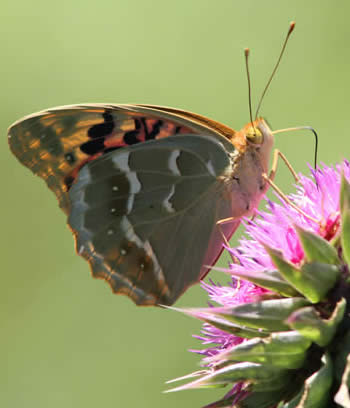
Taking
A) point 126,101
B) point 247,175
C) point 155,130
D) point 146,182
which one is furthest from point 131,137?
point 126,101

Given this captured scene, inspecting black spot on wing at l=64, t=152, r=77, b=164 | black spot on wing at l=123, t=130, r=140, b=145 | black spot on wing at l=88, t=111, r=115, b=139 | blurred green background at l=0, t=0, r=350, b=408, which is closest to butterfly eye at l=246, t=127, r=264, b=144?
black spot on wing at l=123, t=130, r=140, b=145

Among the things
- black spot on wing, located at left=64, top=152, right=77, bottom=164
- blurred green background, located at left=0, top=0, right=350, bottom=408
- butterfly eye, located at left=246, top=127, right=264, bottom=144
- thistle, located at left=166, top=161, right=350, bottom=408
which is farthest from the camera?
blurred green background, located at left=0, top=0, right=350, bottom=408

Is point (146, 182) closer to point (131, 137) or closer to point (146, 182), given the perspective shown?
point (146, 182)

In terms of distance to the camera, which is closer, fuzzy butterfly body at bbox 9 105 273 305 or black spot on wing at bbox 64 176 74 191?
fuzzy butterfly body at bbox 9 105 273 305

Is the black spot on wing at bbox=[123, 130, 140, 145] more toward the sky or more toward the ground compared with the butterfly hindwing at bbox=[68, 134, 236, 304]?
more toward the sky

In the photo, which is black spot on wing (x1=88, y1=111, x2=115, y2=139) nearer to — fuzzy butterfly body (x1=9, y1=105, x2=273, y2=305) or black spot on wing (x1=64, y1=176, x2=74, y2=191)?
fuzzy butterfly body (x1=9, y1=105, x2=273, y2=305)

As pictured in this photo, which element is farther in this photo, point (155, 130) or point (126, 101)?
point (126, 101)

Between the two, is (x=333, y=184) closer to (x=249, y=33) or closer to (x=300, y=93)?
(x=300, y=93)
